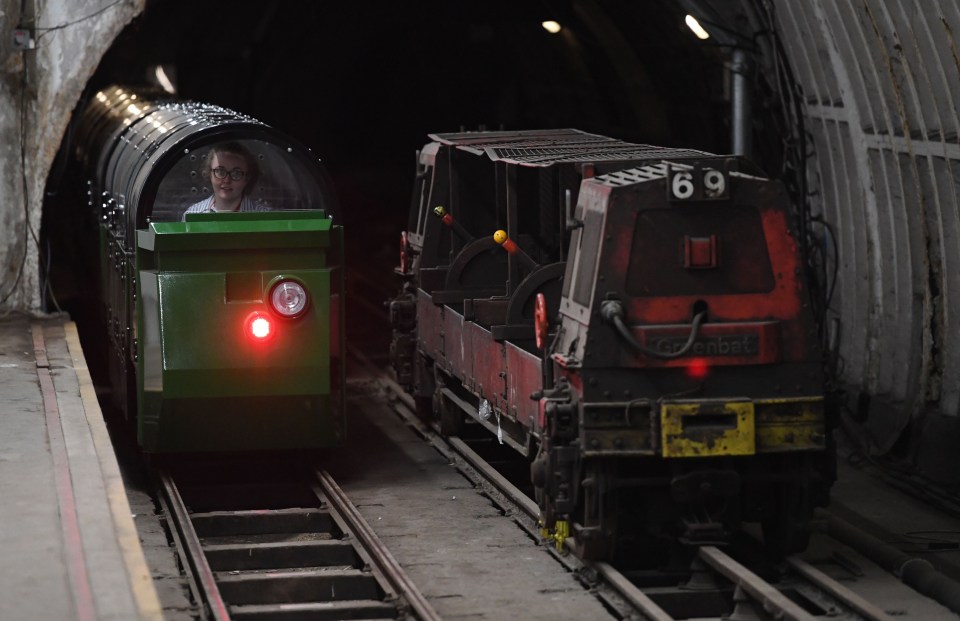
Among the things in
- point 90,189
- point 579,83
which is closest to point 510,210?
point 90,189

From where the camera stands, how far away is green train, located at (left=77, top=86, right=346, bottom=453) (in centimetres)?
1135

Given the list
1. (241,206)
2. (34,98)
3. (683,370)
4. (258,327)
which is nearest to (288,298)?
(258,327)

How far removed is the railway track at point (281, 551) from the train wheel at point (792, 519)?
2086 millimetres

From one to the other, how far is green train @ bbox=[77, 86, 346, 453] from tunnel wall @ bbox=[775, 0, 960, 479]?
4232mm

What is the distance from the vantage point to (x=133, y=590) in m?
7.37

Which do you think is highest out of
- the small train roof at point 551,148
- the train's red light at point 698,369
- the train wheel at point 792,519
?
the small train roof at point 551,148

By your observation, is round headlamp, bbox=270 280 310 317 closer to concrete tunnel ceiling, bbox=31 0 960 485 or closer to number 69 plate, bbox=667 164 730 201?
number 69 plate, bbox=667 164 730 201

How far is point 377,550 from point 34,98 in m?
7.72

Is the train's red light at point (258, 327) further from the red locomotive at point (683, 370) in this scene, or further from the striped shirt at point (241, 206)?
the red locomotive at point (683, 370)

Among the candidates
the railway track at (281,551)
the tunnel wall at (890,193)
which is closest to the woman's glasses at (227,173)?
the railway track at (281,551)

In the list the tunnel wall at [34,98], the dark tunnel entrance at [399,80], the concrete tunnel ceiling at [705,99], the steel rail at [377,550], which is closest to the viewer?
the steel rail at [377,550]

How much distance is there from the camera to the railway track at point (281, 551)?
913cm

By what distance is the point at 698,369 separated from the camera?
922cm

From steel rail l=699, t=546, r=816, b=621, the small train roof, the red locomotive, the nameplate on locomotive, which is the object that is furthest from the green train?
steel rail l=699, t=546, r=816, b=621
